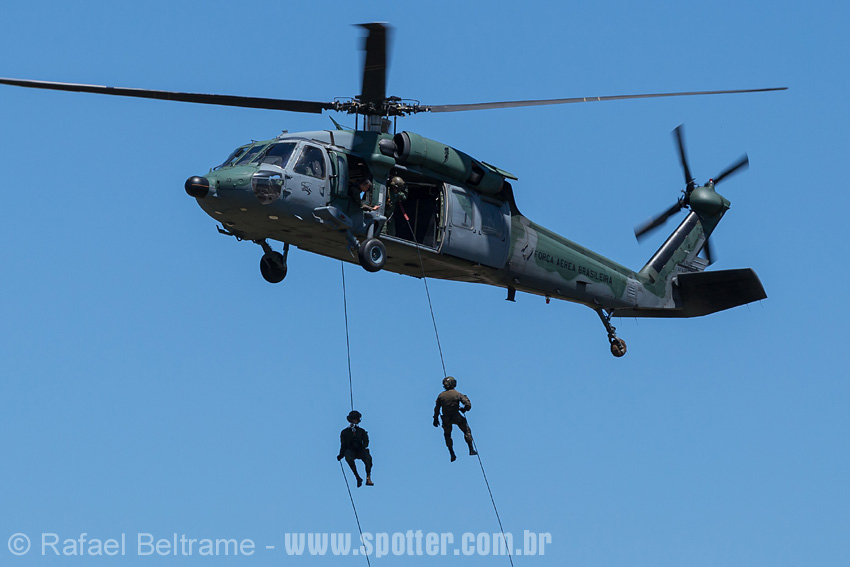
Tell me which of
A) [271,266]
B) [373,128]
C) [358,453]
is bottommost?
[358,453]

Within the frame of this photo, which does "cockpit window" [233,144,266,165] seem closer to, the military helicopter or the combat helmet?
the military helicopter

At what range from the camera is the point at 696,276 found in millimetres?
34781

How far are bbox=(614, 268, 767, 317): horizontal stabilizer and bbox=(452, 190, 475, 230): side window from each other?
265 inches

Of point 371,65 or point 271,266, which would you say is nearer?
point 371,65

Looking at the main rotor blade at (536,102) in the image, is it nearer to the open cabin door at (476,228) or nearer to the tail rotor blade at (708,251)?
the open cabin door at (476,228)

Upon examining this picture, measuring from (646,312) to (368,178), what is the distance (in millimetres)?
10706

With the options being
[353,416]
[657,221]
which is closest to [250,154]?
[353,416]

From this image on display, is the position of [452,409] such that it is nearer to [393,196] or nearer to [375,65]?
[393,196]

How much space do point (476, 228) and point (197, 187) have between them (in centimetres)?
634

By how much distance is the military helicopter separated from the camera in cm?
2592

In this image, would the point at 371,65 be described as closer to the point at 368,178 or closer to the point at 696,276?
the point at 368,178

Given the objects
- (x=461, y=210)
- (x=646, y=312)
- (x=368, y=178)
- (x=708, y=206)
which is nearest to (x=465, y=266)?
(x=461, y=210)

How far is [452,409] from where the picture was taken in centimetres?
2733

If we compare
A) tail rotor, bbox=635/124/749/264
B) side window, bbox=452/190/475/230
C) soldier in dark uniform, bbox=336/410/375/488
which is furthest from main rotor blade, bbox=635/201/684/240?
soldier in dark uniform, bbox=336/410/375/488
